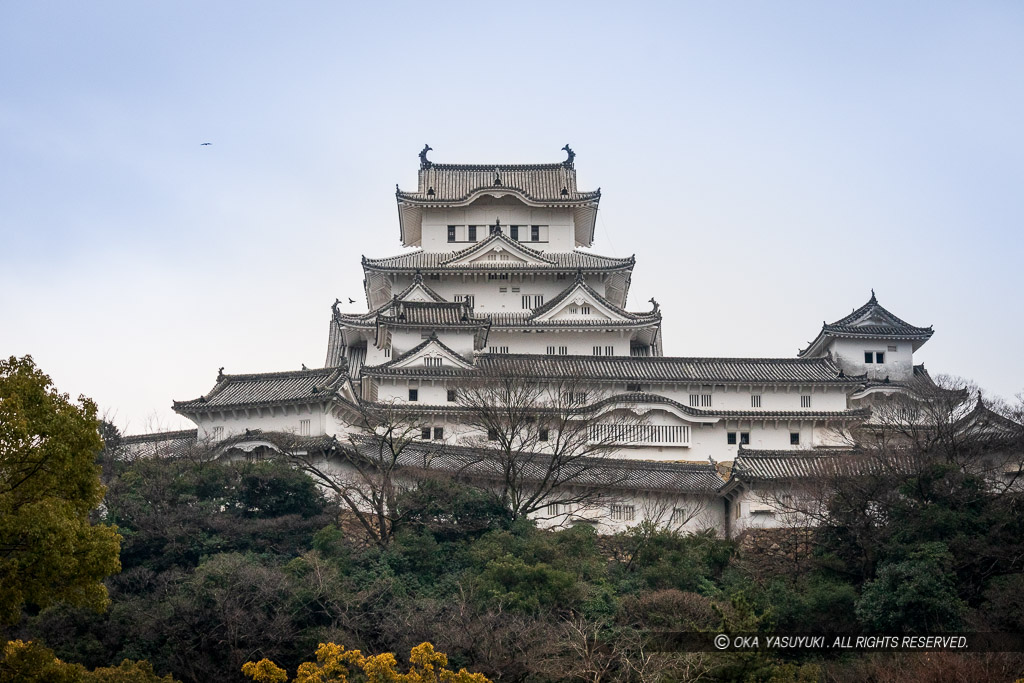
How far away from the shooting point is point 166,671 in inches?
998

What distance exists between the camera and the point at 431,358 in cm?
4197

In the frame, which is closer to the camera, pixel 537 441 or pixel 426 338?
pixel 537 441

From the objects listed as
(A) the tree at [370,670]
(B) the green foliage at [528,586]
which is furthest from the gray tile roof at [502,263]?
(A) the tree at [370,670]

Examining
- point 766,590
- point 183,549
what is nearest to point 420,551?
point 183,549

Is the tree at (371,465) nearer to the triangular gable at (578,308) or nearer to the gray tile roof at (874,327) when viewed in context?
the triangular gable at (578,308)

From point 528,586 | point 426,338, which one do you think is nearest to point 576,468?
point 528,586

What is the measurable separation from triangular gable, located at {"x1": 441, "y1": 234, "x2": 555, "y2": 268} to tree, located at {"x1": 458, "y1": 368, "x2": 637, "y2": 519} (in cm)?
1158

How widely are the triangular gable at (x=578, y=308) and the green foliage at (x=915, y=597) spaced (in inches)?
853

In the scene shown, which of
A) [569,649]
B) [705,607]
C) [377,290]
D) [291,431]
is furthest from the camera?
[377,290]

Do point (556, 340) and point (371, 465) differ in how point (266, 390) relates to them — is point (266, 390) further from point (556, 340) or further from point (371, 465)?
point (556, 340)

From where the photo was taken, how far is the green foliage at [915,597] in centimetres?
2631

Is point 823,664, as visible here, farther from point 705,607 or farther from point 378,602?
point 378,602

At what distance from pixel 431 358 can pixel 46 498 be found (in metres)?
23.9

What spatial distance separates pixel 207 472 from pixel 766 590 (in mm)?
13910
